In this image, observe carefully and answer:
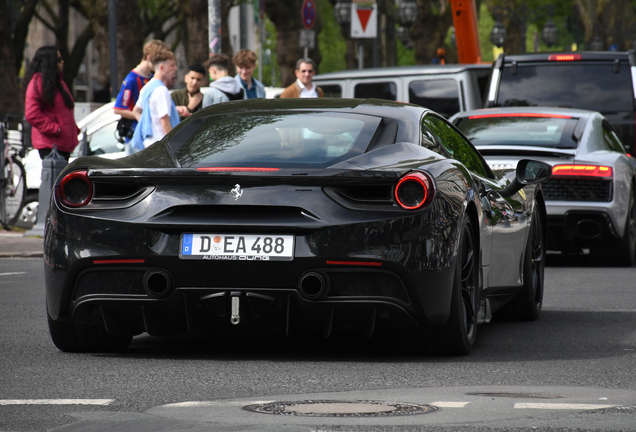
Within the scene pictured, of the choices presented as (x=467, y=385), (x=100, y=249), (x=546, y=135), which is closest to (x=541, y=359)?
(x=467, y=385)

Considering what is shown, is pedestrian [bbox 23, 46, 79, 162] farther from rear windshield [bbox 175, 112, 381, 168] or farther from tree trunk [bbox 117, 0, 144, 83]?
tree trunk [bbox 117, 0, 144, 83]

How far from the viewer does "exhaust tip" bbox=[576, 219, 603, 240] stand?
470 inches

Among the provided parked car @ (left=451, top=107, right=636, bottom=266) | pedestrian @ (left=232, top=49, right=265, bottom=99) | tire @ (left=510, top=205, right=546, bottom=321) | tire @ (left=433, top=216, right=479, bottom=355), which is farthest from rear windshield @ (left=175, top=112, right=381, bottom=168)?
pedestrian @ (left=232, top=49, right=265, bottom=99)

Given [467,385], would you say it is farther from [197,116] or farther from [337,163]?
[197,116]

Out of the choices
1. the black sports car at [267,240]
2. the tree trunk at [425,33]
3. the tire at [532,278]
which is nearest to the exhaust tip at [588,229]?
the tire at [532,278]

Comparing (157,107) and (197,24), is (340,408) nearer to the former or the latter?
(157,107)

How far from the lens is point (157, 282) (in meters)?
5.93

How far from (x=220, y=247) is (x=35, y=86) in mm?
8418

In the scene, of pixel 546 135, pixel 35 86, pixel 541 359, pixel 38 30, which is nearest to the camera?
pixel 541 359

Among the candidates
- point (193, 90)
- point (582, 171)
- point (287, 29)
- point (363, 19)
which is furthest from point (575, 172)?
point (287, 29)

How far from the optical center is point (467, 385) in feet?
18.1

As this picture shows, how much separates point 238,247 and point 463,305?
1.22 m

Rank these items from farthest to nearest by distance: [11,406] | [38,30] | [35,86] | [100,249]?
[38,30], [35,86], [100,249], [11,406]

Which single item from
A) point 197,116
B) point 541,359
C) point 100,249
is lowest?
point 541,359
